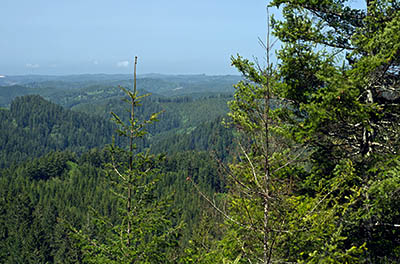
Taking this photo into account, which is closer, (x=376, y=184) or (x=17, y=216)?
(x=376, y=184)

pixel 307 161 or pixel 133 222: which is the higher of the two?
pixel 307 161

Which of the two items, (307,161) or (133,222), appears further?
(133,222)

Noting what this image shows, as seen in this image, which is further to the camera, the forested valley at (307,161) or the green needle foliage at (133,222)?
the green needle foliage at (133,222)

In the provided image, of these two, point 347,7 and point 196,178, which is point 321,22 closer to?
point 347,7

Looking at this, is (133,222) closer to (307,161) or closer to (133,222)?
(133,222)

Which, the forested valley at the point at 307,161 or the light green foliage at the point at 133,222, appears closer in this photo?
the forested valley at the point at 307,161

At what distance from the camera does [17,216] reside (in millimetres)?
62875

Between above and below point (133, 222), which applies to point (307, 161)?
above

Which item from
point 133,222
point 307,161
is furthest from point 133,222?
point 307,161

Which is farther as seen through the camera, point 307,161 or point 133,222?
point 133,222

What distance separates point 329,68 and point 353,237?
14.1 ft

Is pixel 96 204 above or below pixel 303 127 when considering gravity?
below

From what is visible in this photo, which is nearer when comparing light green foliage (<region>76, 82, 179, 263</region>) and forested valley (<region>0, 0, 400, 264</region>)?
forested valley (<region>0, 0, 400, 264</region>)

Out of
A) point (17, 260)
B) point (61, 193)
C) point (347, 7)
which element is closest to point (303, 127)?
point (347, 7)
